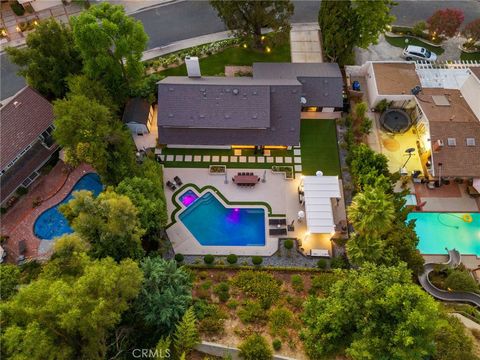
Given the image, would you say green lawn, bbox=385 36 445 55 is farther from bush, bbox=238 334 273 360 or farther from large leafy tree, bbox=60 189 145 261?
bush, bbox=238 334 273 360

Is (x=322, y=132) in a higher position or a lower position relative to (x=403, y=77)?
lower

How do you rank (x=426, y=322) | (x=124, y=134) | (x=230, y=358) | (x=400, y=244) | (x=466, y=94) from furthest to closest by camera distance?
(x=466, y=94)
(x=124, y=134)
(x=400, y=244)
(x=230, y=358)
(x=426, y=322)

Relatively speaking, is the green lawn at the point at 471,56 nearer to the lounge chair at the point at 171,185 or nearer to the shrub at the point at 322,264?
the shrub at the point at 322,264

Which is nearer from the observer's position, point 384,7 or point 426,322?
point 426,322

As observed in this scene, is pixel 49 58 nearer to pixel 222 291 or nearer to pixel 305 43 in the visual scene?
pixel 222 291

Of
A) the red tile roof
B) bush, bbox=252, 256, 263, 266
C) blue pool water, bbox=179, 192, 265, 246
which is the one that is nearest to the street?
the red tile roof

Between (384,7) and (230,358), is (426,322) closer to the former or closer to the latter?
(230,358)

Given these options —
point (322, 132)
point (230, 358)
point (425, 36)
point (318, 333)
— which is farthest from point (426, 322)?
point (425, 36)

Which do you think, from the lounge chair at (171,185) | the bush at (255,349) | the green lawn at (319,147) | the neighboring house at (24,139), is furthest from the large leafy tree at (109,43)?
the bush at (255,349)
